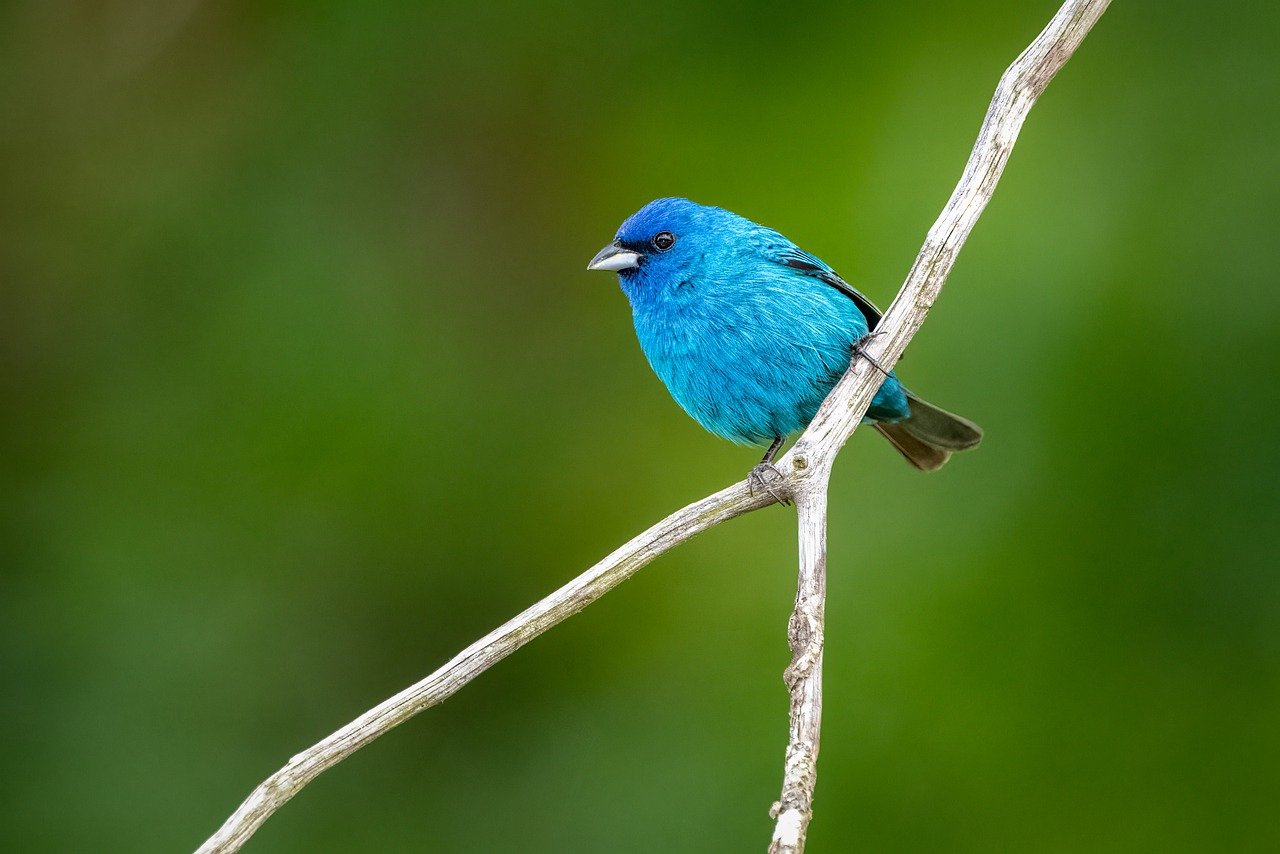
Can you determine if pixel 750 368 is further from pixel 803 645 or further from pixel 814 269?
pixel 803 645

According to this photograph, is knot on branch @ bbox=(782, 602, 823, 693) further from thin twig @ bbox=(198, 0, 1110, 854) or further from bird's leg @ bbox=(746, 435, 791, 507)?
bird's leg @ bbox=(746, 435, 791, 507)

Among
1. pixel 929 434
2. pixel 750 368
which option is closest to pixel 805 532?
pixel 750 368

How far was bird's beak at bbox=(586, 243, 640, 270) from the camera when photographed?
170 inches

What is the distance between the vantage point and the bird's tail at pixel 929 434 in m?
4.77

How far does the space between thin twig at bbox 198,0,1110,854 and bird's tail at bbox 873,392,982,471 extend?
1.11m

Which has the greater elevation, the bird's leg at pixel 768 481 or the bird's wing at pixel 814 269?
the bird's wing at pixel 814 269

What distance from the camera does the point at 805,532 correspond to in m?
3.21

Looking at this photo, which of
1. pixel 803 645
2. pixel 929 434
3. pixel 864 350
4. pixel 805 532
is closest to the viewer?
pixel 803 645

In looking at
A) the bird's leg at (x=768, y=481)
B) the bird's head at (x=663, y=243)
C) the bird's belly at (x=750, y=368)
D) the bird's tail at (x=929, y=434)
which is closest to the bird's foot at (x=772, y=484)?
the bird's leg at (x=768, y=481)

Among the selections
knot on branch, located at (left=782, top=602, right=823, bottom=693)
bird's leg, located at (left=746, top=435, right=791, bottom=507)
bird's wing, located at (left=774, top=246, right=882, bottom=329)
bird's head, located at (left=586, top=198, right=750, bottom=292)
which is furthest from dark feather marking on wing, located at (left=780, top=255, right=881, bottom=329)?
knot on branch, located at (left=782, top=602, right=823, bottom=693)

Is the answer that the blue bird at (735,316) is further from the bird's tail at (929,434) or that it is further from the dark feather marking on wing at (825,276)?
the bird's tail at (929,434)

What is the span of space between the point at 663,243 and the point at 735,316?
0.39 m

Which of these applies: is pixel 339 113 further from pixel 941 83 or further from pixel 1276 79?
pixel 1276 79

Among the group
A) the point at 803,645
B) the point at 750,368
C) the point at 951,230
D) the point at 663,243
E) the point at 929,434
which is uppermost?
the point at 663,243
